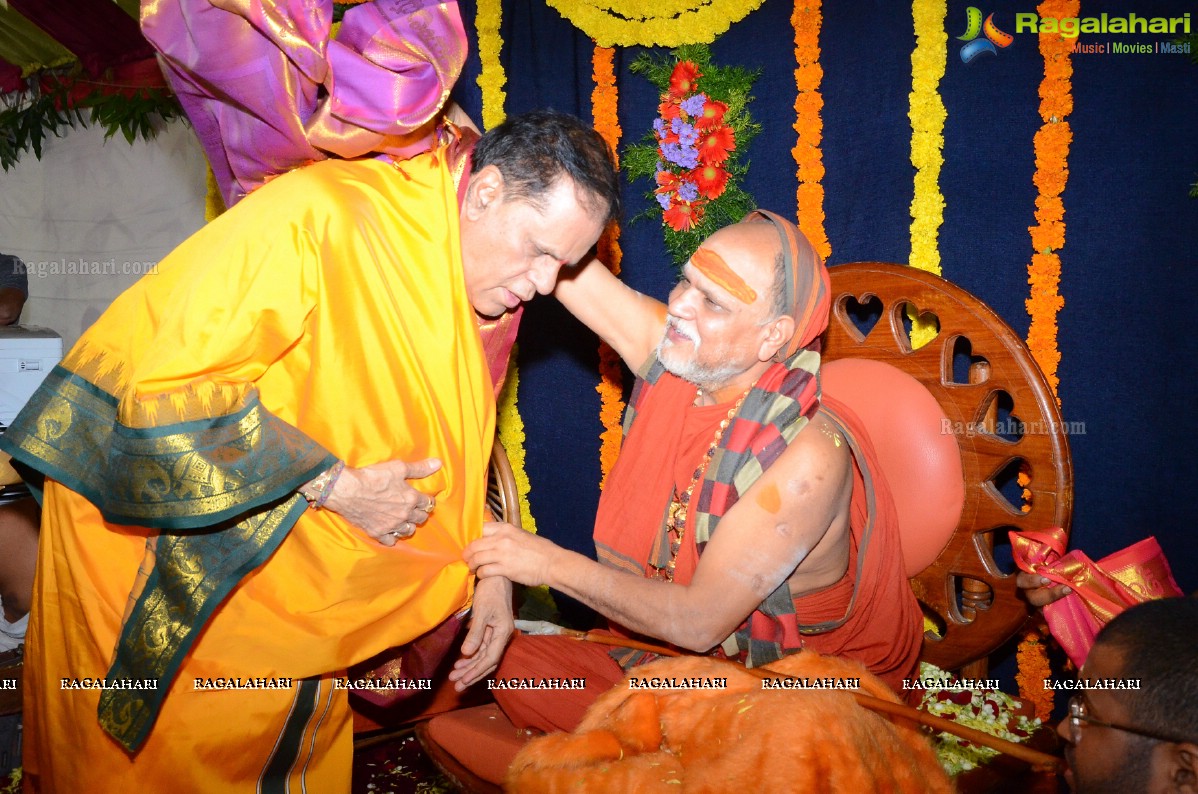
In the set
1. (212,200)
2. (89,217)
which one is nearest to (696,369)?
(212,200)

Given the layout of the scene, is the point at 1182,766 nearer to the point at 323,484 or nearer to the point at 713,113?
the point at 323,484

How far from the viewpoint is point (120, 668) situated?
171 cm

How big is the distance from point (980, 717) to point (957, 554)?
1.41 ft

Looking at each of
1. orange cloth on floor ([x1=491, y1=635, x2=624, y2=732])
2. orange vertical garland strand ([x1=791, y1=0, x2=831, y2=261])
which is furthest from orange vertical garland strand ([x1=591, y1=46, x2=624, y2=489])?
orange cloth on floor ([x1=491, y1=635, x2=624, y2=732])

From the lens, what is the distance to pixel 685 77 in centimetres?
377

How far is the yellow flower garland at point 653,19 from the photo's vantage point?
12.0 feet

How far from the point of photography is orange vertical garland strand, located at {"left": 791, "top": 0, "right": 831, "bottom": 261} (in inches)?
134

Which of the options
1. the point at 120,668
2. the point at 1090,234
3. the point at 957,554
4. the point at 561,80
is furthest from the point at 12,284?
the point at 1090,234

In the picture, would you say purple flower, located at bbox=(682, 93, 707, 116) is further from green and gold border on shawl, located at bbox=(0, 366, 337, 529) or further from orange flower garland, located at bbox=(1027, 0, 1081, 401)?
green and gold border on shawl, located at bbox=(0, 366, 337, 529)

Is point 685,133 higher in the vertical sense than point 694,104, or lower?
lower

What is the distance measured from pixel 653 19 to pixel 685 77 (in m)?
0.33

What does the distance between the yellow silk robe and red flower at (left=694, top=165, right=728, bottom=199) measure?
6.56 ft

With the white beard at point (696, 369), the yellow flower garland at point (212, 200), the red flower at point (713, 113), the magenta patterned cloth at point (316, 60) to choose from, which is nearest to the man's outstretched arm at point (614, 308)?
the white beard at point (696, 369)

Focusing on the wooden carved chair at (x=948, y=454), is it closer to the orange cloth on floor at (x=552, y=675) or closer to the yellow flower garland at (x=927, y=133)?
the orange cloth on floor at (x=552, y=675)
